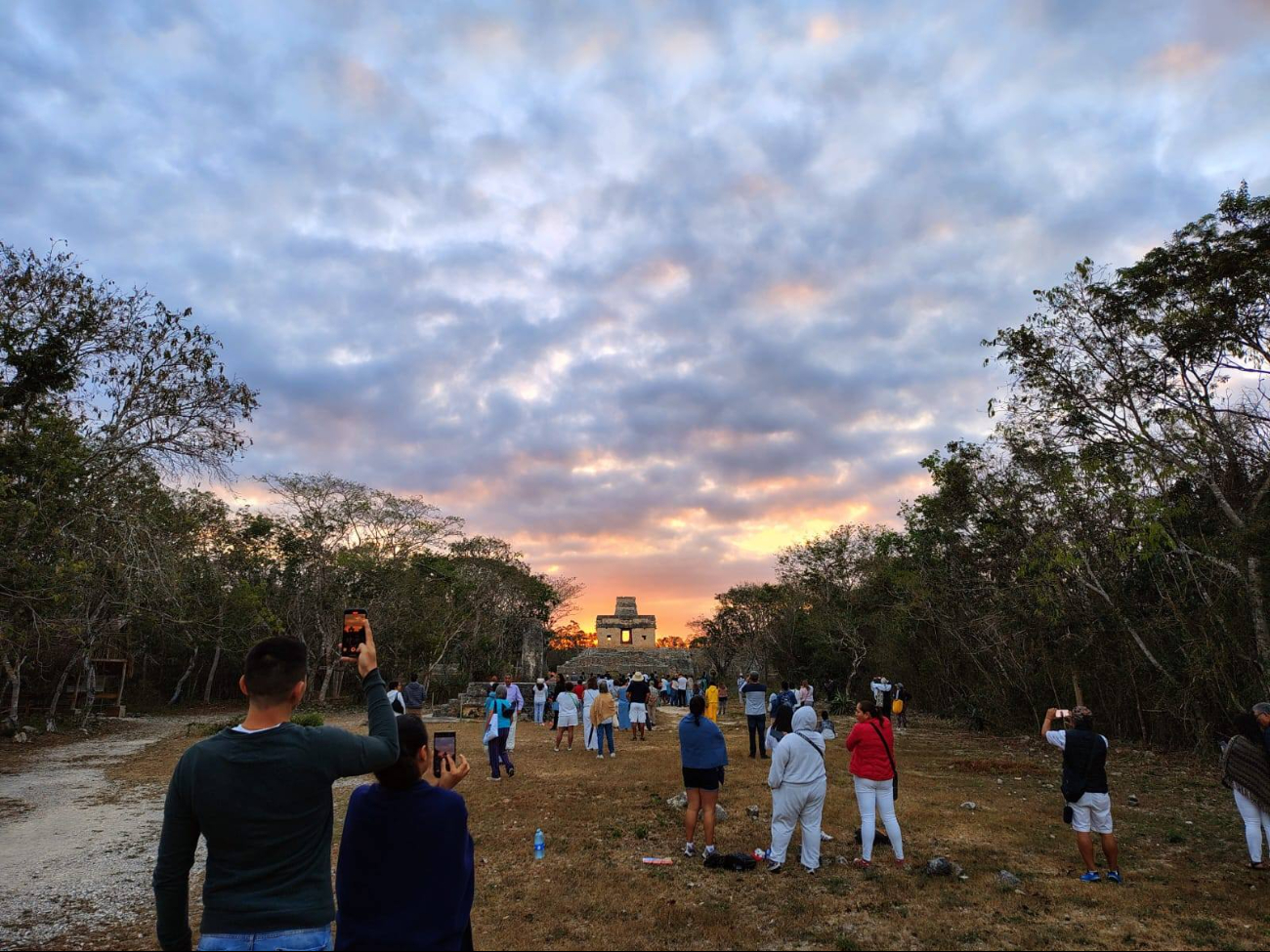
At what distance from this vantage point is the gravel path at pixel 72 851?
5.62 m

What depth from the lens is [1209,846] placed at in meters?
7.44

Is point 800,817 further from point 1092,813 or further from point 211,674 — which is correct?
point 211,674

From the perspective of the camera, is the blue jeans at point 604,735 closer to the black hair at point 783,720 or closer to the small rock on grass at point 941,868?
the black hair at point 783,720

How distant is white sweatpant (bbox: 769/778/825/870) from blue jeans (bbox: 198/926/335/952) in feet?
16.6

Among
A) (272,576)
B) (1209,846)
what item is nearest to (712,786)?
(1209,846)

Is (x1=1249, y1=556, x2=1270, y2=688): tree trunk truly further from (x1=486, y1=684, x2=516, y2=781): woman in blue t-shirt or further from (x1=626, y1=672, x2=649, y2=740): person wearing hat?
(x1=486, y1=684, x2=516, y2=781): woman in blue t-shirt

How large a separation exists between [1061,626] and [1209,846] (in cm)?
1017

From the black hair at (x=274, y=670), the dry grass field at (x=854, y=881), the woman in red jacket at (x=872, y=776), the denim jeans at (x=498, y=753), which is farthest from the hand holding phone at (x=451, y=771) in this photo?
the denim jeans at (x=498, y=753)

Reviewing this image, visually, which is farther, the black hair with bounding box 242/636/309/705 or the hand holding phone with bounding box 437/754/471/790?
the hand holding phone with bounding box 437/754/471/790

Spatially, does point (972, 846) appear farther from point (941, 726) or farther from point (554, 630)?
point (554, 630)

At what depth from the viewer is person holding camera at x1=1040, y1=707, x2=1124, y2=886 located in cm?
595

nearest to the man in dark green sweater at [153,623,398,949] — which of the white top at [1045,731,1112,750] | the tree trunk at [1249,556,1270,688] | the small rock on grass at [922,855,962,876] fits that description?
the small rock on grass at [922,855,962,876]

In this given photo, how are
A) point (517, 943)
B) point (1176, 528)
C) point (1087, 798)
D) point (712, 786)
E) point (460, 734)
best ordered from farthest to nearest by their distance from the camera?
point (460, 734), point (1176, 528), point (712, 786), point (1087, 798), point (517, 943)

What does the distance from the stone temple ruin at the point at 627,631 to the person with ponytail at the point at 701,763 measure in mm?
45000
